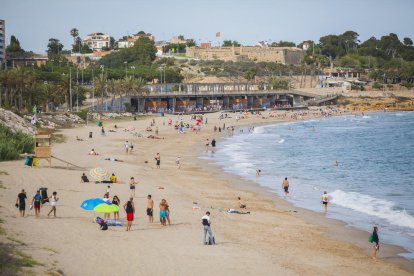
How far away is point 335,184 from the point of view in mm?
33844

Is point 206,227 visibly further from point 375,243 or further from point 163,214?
point 375,243

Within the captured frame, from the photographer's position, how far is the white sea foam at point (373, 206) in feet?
79.4

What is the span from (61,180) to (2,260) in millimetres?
14446

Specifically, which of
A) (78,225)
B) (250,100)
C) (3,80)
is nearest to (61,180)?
(78,225)

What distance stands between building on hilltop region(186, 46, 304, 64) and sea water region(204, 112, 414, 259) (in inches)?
3617

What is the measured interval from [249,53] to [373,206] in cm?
14687

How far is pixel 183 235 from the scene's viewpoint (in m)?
19.1

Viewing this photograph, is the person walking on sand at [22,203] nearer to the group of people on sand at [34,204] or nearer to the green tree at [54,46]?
the group of people on sand at [34,204]

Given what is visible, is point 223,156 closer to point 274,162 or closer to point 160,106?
point 274,162

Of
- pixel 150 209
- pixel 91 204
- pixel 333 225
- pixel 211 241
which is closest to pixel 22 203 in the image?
pixel 91 204

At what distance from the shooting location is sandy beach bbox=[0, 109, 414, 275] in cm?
1539

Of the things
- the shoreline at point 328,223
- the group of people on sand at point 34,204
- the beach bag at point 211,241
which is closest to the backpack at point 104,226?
the group of people on sand at point 34,204

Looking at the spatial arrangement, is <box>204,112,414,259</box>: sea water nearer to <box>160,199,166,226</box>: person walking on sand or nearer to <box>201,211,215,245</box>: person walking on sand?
<box>201,211,215,245</box>: person walking on sand

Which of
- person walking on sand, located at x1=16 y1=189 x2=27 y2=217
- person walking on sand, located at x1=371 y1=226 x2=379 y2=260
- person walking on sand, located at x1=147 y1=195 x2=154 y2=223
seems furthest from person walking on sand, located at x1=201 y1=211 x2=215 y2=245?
person walking on sand, located at x1=16 y1=189 x2=27 y2=217
